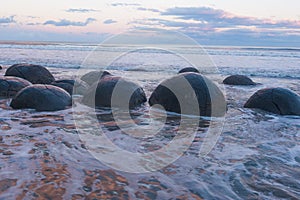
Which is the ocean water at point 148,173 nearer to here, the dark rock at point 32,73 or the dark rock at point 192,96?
the dark rock at point 192,96

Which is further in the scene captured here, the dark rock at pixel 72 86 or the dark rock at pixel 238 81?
the dark rock at pixel 238 81

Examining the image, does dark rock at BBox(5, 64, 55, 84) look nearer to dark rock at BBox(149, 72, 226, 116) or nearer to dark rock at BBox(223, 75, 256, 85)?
dark rock at BBox(149, 72, 226, 116)

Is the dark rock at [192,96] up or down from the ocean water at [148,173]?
up

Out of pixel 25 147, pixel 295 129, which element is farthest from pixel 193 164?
pixel 295 129

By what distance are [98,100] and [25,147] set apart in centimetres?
282

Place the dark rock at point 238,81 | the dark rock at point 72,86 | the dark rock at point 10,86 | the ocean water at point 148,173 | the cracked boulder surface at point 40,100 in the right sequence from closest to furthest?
the ocean water at point 148,173
the cracked boulder surface at point 40,100
the dark rock at point 10,86
the dark rock at point 72,86
the dark rock at point 238,81

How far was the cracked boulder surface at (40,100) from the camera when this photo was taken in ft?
18.5

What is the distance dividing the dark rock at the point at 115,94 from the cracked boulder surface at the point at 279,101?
7.94ft

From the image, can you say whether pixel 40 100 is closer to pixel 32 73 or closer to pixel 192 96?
pixel 192 96

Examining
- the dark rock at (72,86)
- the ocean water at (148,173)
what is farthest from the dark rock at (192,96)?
the dark rock at (72,86)

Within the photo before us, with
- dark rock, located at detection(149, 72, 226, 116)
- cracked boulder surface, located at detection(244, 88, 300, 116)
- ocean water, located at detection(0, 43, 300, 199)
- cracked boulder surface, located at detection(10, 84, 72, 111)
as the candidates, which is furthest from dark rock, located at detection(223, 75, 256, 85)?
cracked boulder surface, located at detection(10, 84, 72, 111)

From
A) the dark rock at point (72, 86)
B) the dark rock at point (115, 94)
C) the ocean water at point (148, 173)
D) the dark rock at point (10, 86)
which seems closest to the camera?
the ocean water at point (148, 173)

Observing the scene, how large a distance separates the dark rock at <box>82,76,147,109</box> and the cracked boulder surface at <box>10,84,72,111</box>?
65 cm

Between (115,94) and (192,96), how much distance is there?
150 centimetres
